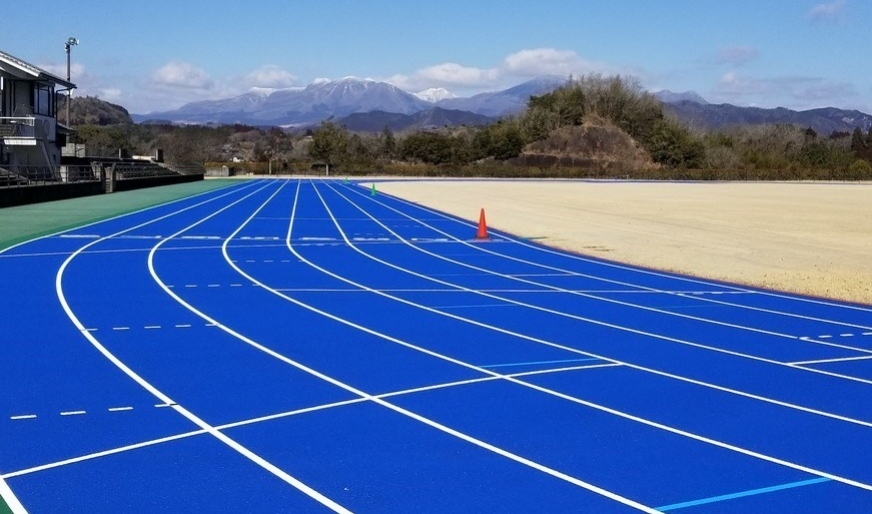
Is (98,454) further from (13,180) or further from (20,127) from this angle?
(20,127)

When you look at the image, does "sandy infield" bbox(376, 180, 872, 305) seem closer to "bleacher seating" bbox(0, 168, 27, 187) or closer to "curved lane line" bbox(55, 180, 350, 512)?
"curved lane line" bbox(55, 180, 350, 512)

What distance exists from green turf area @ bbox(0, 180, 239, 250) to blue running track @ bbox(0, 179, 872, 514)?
6772mm

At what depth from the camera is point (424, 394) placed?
7.61 m

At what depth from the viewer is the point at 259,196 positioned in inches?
1752

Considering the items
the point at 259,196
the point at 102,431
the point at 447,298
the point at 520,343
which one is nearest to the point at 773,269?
the point at 447,298

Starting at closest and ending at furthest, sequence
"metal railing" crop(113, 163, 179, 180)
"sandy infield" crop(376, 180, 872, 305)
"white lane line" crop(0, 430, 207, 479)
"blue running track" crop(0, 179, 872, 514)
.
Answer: "blue running track" crop(0, 179, 872, 514) < "white lane line" crop(0, 430, 207, 479) < "sandy infield" crop(376, 180, 872, 305) < "metal railing" crop(113, 163, 179, 180)

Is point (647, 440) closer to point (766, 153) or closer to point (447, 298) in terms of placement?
point (447, 298)

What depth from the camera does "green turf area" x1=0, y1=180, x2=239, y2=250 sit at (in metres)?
21.4

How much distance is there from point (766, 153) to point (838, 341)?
12901 centimetres

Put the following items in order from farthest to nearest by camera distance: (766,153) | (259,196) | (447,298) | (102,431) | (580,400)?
(766,153) → (259,196) → (447,298) → (580,400) → (102,431)

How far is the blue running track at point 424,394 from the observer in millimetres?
5418

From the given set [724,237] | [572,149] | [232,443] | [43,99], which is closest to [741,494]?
[232,443]

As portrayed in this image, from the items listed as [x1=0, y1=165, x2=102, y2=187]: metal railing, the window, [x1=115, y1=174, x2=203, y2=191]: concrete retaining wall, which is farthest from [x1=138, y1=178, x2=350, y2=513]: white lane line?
the window

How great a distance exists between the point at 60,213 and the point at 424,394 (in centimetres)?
2322
